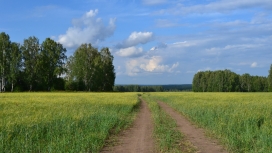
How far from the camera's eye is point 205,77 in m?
146

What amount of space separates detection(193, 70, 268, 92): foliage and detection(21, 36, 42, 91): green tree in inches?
3639

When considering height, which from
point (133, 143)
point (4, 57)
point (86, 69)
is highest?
point (4, 57)

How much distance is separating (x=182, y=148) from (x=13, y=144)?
17.0 feet

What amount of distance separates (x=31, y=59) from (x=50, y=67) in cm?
491

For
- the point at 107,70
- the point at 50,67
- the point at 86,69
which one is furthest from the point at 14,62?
the point at 107,70

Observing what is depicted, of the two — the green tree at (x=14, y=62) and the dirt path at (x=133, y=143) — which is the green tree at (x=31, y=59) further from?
the dirt path at (x=133, y=143)

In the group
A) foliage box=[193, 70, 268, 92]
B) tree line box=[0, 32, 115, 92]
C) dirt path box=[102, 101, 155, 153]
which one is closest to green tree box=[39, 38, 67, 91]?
tree line box=[0, 32, 115, 92]

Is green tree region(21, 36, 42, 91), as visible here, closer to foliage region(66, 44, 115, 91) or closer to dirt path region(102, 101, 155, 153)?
foliage region(66, 44, 115, 91)

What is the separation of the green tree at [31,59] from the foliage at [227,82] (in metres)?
92.4

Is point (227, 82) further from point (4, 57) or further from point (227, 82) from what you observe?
point (4, 57)

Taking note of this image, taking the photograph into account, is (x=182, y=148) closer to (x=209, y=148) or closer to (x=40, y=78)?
(x=209, y=148)

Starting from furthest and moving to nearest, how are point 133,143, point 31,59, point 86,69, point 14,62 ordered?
1. point 86,69
2. point 31,59
3. point 14,62
4. point 133,143

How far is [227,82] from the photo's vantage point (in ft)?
436

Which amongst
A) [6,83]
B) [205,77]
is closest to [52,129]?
[6,83]
